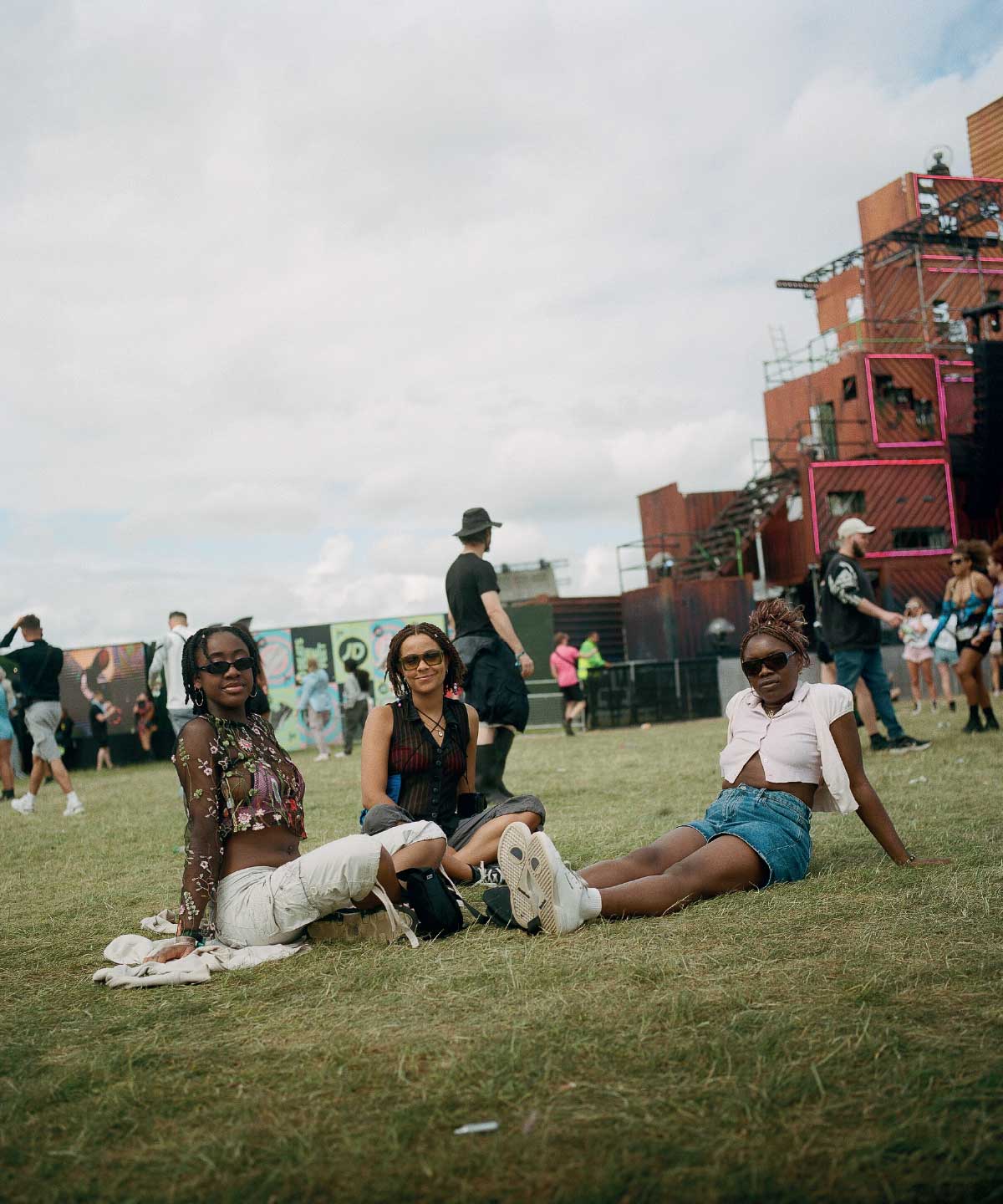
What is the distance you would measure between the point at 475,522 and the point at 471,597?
61cm

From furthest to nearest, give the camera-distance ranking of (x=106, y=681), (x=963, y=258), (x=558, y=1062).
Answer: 1. (x=963, y=258)
2. (x=106, y=681)
3. (x=558, y=1062)

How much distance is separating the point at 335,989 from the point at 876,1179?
1802 millimetres

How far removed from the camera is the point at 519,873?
12.3 ft

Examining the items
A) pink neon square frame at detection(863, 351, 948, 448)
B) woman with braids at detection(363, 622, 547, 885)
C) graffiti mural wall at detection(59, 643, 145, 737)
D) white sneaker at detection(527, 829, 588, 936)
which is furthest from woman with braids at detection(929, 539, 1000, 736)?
pink neon square frame at detection(863, 351, 948, 448)

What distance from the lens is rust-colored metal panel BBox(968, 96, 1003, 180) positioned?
42906 mm

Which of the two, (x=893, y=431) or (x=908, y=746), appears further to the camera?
(x=893, y=431)

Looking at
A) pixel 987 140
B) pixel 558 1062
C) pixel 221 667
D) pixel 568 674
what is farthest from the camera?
pixel 987 140

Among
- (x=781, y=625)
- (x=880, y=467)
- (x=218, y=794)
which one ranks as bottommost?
(x=218, y=794)

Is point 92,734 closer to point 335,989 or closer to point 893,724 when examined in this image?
point 893,724

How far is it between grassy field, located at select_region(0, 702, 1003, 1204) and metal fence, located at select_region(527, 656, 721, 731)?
17.1 metres

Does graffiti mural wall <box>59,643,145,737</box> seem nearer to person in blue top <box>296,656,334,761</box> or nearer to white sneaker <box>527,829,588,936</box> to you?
person in blue top <box>296,656,334,761</box>

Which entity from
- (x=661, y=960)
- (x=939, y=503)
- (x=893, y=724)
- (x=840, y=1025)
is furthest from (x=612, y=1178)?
(x=939, y=503)

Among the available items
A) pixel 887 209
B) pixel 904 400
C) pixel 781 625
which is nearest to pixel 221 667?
pixel 781 625

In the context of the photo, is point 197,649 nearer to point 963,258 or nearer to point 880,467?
point 880,467
